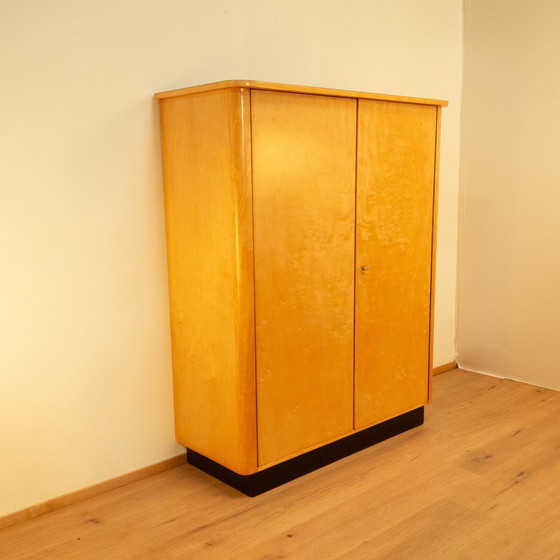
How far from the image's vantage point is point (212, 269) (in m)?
2.32

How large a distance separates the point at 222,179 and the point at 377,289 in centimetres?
88

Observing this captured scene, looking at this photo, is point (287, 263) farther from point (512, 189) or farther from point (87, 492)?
point (512, 189)

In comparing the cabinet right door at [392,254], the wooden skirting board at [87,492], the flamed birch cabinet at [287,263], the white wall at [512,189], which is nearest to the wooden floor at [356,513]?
the wooden skirting board at [87,492]

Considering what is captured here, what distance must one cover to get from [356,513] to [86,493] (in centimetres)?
104

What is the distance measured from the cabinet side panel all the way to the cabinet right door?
59 cm

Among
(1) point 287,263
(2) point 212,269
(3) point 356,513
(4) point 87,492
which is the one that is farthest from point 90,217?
(3) point 356,513

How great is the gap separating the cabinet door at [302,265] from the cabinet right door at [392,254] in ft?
0.26

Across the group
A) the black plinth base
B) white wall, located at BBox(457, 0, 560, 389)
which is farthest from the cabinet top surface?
the black plinth base

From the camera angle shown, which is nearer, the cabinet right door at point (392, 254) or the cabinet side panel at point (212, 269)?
the cabinet side panel at point (212, 269)

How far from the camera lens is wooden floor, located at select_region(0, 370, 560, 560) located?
2.06 meters

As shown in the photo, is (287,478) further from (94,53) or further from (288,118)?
(94,53)

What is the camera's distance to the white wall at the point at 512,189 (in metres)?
3.39

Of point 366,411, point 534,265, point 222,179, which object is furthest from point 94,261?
point 534,265

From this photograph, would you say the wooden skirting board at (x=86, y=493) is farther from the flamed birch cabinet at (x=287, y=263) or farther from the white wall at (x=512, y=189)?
the white wall at (x=512, y=189)
